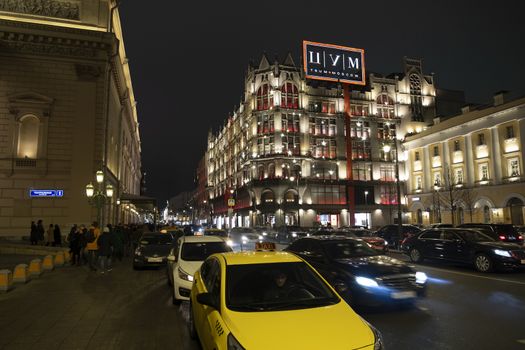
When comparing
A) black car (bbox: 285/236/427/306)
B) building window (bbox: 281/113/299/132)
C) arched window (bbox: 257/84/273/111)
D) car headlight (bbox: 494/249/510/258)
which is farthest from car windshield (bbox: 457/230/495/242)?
arched window (bbox: 257/84/273/111)

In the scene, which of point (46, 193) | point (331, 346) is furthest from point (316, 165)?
point (331, 346)

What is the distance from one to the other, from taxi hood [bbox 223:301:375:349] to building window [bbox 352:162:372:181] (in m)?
66.6

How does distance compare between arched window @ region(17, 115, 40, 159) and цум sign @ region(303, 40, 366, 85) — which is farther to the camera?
цум sign @ region(303, 40, 366, 85)

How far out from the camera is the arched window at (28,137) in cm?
2817

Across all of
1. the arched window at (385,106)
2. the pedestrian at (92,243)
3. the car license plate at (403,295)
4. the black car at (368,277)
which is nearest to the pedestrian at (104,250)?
the pedestrian at (92,243)

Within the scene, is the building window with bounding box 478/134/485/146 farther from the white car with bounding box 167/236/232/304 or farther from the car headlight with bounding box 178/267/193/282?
the car headlight with bounding box 178/267/193/282

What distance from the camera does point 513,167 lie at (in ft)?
149

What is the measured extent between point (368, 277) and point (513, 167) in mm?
46060

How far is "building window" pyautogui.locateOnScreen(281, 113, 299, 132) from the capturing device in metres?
65.6

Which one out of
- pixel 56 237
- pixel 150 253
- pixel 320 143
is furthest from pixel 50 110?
pixel 320 143

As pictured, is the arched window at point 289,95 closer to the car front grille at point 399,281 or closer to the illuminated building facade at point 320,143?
the illuminated building facade at point 320,143

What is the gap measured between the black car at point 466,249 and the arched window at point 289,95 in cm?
5046

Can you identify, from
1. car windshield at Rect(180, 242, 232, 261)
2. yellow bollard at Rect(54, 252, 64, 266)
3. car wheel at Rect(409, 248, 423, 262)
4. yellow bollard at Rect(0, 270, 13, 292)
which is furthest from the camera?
yellow bollard at Rect(54, 252, 64, 266)

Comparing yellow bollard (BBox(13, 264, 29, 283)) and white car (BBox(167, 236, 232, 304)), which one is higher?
white car (BBox(167, 236, 232, 304))
